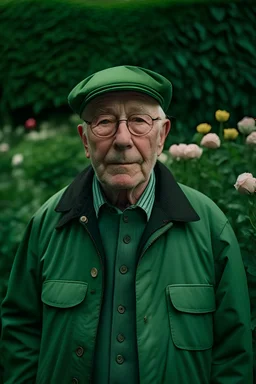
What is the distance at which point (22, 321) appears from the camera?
2.56m

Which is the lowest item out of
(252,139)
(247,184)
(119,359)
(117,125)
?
(119,359)

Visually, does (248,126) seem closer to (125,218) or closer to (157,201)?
(157,201)

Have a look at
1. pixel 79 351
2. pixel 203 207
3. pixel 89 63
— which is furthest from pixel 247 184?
pixel 89 63

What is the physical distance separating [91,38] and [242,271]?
4553 millimetres

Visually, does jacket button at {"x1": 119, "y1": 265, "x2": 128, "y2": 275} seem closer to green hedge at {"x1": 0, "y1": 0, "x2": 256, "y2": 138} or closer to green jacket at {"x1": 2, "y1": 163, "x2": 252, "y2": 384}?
green jacket at {"x1": 2, "y1": 163, "x2": 252, "y2": 384}

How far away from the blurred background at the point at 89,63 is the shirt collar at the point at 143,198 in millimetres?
2471

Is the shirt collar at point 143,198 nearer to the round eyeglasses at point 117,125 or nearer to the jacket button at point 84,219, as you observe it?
the jacket button at point 84,219

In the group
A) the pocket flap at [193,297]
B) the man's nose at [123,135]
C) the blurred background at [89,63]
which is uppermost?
the blurred background at [89,63]

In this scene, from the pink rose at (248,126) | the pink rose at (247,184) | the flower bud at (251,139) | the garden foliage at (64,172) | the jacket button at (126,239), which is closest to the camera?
the jacket button at (126,239)

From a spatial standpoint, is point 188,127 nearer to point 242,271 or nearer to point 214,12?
point 214,12

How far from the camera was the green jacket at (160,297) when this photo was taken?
2.32m

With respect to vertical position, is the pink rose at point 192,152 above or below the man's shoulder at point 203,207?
above

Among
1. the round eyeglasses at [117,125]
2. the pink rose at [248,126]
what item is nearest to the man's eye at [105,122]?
the round eyeglasses at [117,125]

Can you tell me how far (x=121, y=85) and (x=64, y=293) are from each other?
0.79 metres
